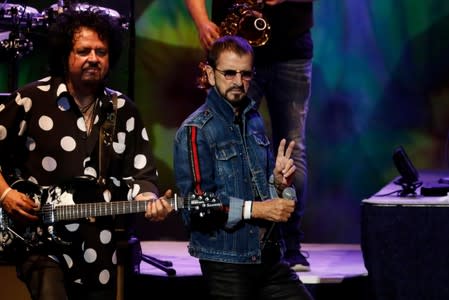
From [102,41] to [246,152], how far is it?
895 mm

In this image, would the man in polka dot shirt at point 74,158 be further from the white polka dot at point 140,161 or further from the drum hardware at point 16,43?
the drum hardware at point 16,43

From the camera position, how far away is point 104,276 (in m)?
4.56

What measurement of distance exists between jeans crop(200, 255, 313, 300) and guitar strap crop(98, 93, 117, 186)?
2.13ft

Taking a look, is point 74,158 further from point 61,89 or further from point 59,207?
point 61,89

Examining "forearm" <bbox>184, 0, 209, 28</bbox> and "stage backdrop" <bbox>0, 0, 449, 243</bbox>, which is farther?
"stage backdrop" <bbox>0, 0, 449, 243</bbox>

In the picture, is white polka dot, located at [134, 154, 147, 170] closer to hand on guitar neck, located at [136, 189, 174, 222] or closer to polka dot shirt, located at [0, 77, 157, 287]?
polka dot shirt, located at [0, 77, 157, 287]

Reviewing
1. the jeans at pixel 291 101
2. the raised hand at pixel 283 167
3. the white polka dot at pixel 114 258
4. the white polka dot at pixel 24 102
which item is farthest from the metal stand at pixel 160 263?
the white polka dot at pixel 24 102

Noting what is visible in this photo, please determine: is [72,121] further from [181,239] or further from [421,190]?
[181,239]

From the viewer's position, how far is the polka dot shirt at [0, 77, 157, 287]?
14.8 ft

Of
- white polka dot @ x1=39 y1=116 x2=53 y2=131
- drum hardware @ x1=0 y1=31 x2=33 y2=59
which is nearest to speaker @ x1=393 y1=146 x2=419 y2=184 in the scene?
white polka dot @ x1=39 y1=116 x2=53 y2=131

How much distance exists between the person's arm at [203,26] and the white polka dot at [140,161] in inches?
39.3

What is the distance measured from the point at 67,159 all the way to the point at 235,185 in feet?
2.68

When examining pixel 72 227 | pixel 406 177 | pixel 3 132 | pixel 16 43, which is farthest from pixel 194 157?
pixel 16 43

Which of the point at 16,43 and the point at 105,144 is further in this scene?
the point at 16,43
